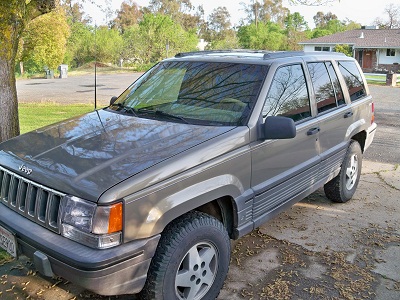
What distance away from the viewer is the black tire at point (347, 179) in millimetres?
5293

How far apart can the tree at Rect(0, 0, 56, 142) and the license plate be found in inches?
109

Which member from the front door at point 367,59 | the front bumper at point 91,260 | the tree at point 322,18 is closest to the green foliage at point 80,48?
the front door at point 367,59

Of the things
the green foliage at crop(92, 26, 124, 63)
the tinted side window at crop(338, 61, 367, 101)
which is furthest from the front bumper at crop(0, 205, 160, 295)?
the green foliage at crop(92, 26, 124, 63)

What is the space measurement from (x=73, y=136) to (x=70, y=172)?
0.71 metres

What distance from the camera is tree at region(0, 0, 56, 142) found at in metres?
5.06

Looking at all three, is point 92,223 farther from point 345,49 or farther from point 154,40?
point 154,40

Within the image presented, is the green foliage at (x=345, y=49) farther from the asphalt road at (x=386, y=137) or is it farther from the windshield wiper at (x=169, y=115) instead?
the windshield wiper at (x=169, y=115)

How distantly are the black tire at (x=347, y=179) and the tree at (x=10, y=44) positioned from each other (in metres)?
4.12

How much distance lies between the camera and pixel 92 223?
2576 mm

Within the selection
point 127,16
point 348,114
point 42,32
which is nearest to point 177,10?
point 127,16

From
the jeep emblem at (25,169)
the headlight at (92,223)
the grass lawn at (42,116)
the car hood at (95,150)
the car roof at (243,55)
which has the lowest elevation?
the grass lawn at (42,116)

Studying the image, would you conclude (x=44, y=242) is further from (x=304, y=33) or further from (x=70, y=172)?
(x=304, y=33)

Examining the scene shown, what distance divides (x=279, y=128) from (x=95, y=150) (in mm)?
1412

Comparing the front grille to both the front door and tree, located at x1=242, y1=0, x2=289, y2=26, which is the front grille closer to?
the front door
